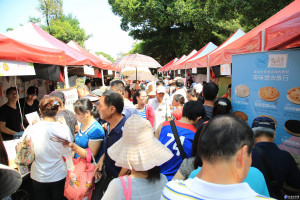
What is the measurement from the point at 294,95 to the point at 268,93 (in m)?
0.28

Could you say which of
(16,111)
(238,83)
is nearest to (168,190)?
(238,83)

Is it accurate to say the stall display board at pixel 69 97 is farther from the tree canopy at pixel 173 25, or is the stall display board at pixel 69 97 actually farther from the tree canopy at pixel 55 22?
the tree canopy at pixel 55 22

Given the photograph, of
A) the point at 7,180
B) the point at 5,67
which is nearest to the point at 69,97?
the point at 5,67

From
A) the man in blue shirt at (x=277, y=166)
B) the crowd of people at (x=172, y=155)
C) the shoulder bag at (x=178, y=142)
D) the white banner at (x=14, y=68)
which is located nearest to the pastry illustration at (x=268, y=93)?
the crowd of people at (x=172, y=155)

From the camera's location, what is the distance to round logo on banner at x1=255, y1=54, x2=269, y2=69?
240 centimetres

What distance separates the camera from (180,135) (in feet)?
6.64

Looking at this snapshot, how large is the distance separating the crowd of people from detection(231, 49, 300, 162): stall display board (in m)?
0.35

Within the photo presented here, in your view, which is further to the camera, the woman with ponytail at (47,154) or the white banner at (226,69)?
the white banner at (226,69)

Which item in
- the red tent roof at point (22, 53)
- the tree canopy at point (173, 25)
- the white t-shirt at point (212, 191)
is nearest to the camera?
the white t-shirt at point (212, 191)

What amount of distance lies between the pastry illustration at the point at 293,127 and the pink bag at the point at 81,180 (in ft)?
A: 8.10

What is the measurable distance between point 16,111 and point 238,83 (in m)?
4.41

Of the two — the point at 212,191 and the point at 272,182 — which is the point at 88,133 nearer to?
the point at 212,191

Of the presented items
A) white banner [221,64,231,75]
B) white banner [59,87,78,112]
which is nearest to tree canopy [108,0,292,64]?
white banner [221,64,231,75]

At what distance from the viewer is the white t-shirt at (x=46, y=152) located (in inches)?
88.8
